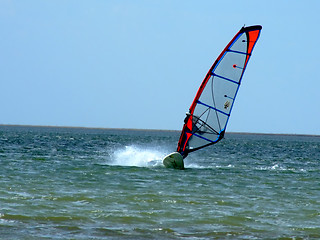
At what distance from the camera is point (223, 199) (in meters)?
14.4

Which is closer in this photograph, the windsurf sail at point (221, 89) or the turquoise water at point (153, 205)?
the turquoise water at point (153, 205)

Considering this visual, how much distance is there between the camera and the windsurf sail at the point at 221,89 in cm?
1958

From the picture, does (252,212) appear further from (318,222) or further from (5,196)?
(5,196)

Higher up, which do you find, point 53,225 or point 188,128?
point 188,128

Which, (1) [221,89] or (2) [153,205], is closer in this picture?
(2) [153,205]

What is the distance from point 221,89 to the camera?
65.2ft

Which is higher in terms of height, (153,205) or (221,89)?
(221,89)

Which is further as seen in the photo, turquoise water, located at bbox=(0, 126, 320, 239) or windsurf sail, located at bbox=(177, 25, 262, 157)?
windsurf sail, located at bbox=(177, 25, 262, 157)

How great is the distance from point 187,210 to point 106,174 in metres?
7.44

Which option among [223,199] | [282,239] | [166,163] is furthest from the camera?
[166,163]

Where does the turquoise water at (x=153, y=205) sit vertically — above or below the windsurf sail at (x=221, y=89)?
below

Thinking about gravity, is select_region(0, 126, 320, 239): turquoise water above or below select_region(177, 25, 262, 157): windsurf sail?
below

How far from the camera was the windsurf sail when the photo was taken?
1958 cm

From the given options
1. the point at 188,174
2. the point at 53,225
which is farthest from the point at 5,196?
the point at 188,174
